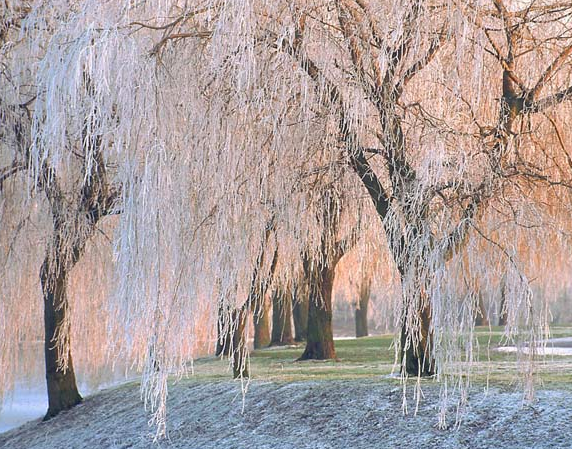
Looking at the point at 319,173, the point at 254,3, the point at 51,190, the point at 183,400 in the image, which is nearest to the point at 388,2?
the point at 254,3

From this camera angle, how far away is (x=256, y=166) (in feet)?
26.9

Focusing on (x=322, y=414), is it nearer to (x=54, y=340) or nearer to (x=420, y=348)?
(x=420, y=348)

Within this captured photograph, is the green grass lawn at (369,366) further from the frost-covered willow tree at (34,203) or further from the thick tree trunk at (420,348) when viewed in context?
the frost-covered willow tree at (34,203)

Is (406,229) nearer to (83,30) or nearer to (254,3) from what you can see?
(254,3)

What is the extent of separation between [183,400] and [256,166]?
4557 mm

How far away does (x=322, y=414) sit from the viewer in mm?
9492

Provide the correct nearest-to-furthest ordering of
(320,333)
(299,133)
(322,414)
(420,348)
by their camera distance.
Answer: (299,133) → (420,348) → (322,414) → (320,333)

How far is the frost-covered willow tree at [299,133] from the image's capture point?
7.48 metres

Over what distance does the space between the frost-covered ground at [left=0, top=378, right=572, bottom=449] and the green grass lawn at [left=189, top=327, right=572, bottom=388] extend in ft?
1.14

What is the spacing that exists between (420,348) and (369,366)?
3.51 metres

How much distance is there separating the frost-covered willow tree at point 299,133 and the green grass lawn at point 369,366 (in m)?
0.89

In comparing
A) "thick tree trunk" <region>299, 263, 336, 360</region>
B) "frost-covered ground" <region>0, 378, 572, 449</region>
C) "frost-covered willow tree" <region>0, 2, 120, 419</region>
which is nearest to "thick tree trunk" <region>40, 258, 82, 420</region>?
"frost-covered willow tree" <region>0, 2, 120, 419</region>

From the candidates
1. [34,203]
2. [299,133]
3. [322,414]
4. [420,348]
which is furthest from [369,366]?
[299,133]

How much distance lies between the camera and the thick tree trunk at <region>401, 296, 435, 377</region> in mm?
8133
